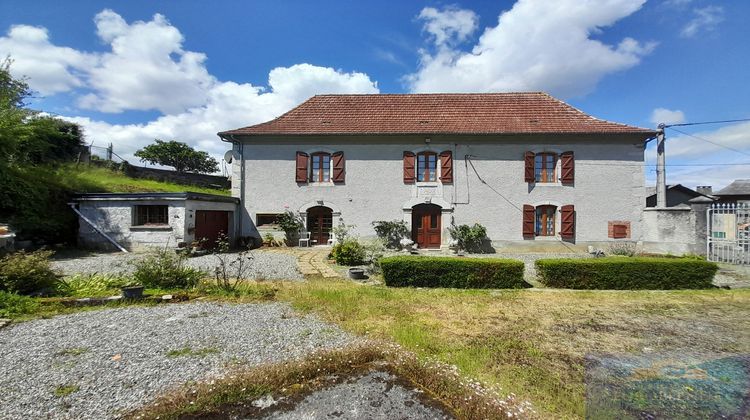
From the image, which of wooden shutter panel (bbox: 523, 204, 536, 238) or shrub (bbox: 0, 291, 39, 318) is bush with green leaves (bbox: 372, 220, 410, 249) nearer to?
wooden shutter panel (bbox: 523, 204, 536, 238)

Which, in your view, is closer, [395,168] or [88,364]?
[88,364]

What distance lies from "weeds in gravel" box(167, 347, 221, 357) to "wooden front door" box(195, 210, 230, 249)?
9.27m

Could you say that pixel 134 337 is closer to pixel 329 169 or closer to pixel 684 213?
pixel 329 169

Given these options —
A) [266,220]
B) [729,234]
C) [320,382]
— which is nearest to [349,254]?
[266,220]

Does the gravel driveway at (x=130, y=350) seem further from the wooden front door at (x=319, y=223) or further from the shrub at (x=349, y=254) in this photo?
the wooden front door at (x=319, y=223)

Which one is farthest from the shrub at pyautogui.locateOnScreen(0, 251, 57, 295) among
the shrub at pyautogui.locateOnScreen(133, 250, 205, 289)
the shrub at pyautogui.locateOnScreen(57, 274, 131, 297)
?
the shrub at pyautogui.locateOnScreen(133, 250, 205, 289)

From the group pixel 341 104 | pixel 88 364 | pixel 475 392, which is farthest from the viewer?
pixel 341 104

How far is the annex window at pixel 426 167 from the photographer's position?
14109 millimetres

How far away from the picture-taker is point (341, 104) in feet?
52.5

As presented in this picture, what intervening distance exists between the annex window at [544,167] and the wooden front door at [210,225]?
14327 millimetres

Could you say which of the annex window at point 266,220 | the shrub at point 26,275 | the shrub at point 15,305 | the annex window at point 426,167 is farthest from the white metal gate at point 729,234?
the shrub at point 26,275

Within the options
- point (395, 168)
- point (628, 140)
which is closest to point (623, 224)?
point (628, 140)

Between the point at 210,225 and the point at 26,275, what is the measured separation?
23.5 feet

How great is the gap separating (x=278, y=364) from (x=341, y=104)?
1457cm
